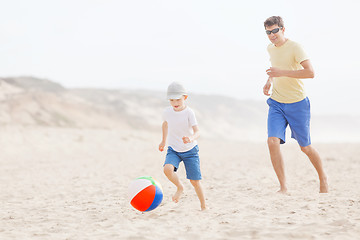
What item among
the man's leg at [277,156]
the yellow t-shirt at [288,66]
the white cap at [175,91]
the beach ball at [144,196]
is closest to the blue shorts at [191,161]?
the beach ball at [144,196]

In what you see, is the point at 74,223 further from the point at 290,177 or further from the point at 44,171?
the point at 44,171

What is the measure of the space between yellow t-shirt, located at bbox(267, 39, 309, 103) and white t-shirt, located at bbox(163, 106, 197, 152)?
130cm

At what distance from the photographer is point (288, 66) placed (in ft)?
16.0

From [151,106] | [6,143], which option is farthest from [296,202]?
[151,106]

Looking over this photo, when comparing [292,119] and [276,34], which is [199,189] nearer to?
[292,119]

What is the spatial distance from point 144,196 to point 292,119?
211cm

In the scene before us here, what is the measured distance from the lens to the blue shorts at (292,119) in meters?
4.97

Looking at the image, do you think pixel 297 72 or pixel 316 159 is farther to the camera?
pixel 316 159

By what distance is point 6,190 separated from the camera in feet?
23.5

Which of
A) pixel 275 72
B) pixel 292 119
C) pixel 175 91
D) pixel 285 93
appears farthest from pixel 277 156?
pixel 175 91

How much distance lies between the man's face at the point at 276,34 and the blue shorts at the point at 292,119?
764 millimetres

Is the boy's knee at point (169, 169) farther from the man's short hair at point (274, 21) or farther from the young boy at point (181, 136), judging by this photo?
the man's short hair at point (274, 21)

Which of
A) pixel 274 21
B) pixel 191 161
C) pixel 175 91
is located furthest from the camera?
pixel 274 21

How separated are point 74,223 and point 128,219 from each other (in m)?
0.60
